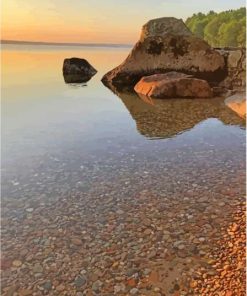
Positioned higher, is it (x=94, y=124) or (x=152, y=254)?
(x=94, y=124)

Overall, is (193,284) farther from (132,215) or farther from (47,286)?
(132,215)

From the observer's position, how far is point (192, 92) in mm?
19453

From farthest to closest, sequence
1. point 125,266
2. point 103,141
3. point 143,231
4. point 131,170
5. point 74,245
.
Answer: point 103,141
point 131,170
point 143,231
point 74,245
point 125,266

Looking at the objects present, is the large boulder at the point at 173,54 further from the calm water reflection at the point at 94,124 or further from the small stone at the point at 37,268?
the small stone at the point at 37,268

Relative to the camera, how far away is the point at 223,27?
4028 inches

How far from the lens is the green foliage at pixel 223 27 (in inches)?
3725

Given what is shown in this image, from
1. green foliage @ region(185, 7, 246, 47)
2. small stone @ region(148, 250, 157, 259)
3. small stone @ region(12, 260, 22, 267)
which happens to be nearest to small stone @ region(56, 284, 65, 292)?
small stone @ region(12, 260, 22, 267)

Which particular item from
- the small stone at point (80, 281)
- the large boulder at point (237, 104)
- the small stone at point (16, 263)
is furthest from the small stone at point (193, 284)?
the large boulder at point (237, 104)

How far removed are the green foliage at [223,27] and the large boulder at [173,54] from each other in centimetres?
4817

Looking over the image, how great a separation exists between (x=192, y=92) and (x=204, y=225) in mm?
14268

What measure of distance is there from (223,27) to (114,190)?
105 metres

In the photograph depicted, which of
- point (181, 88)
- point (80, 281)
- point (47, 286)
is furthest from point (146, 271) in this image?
point (181, 88)

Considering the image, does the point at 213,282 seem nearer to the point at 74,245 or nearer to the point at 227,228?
the point at 227,228

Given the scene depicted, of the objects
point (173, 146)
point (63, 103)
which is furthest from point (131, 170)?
point (63, 103)
